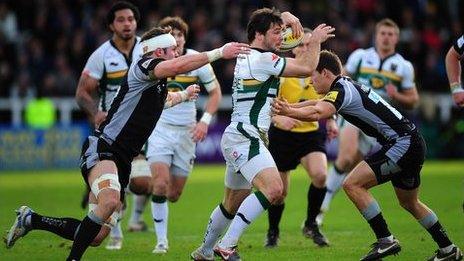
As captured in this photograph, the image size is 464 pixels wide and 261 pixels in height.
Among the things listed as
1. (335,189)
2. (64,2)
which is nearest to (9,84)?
(64,2)

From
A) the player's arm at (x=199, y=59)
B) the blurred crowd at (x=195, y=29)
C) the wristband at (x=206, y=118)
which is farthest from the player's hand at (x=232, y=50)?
the blurred crowd at (x=195, y=29)

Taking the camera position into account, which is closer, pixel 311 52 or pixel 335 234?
pixel 311 52

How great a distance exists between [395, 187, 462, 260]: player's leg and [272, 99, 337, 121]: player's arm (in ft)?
4.13

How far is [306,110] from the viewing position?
1033cm

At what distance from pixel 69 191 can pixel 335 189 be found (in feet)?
23.0

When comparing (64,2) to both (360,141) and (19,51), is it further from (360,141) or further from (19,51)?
(360,141)

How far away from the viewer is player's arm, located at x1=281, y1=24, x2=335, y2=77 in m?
10.2

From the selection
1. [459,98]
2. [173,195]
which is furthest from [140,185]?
[459,98]

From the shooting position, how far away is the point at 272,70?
10.4 meters

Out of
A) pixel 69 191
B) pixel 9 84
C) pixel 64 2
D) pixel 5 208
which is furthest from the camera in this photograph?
pixel 64 2

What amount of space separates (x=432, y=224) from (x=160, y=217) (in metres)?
3.51

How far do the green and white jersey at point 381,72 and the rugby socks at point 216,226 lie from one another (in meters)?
5.48

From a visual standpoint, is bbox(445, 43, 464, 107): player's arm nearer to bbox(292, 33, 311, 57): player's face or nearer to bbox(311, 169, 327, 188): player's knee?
bbox(292, 33, 311, 57): player's face

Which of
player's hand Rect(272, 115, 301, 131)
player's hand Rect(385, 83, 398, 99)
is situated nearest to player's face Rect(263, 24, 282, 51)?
player's hand Rect(272, 115, 301, 131)
